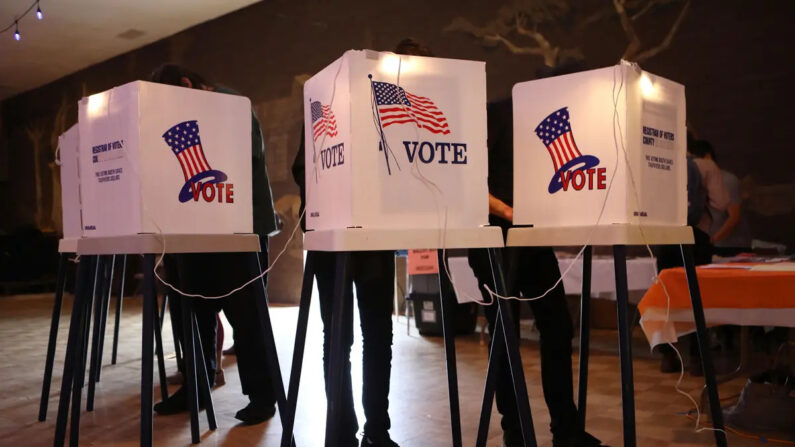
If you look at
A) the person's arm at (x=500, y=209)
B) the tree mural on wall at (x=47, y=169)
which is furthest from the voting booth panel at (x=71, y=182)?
the tree mural on wall at (x=47, y=169)

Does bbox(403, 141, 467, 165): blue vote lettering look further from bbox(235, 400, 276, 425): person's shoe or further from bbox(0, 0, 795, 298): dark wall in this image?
bbox(0, 0, 795, 298): dark wall

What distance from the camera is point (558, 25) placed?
228 inches

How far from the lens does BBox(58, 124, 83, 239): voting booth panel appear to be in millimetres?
2787

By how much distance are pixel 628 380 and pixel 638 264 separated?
275 centimetres

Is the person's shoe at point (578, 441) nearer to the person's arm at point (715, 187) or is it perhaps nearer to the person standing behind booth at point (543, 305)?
the person standing behind booth at point (543, 305)

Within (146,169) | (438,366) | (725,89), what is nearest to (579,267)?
(438,366)

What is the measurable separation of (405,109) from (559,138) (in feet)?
1.36

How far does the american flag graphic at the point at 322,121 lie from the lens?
1613 millimetres

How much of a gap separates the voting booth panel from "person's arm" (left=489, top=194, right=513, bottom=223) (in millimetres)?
1705

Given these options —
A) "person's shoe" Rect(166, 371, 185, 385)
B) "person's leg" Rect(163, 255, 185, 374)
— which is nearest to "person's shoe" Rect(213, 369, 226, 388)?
"person's shoe" Rect(166, 371, 185, 385)

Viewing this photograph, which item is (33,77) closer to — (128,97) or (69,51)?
(69,51)

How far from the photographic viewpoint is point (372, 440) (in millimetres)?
2080

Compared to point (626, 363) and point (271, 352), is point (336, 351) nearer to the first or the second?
point (271, 352)

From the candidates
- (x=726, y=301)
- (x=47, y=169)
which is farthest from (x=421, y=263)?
(x=47, y=169)
